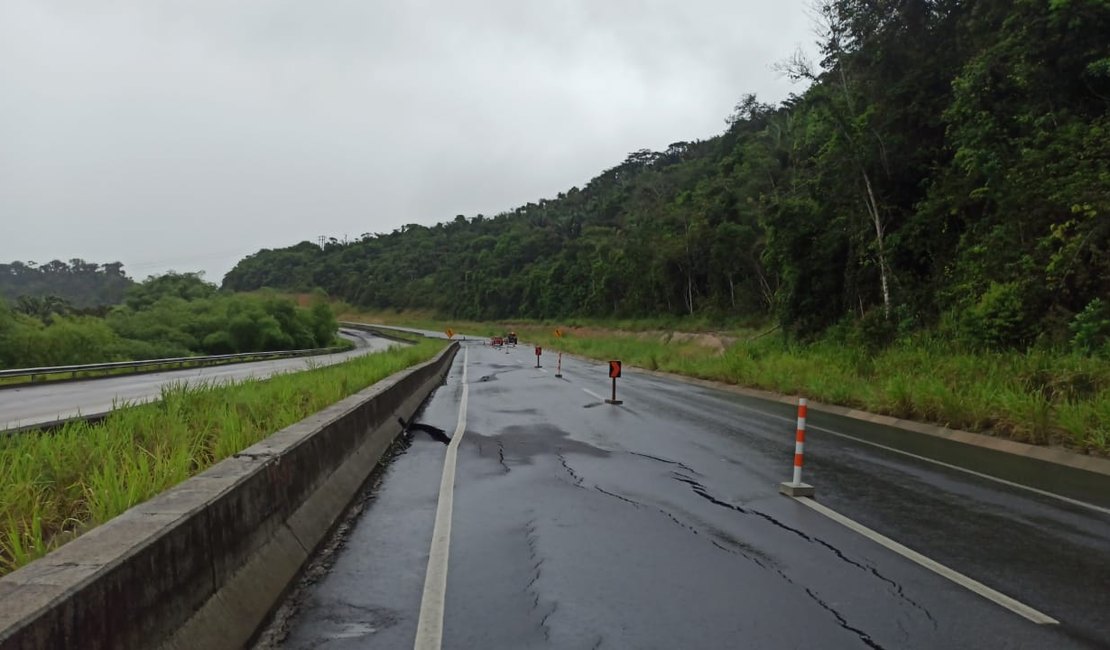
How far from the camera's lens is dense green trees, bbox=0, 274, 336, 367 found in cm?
3506

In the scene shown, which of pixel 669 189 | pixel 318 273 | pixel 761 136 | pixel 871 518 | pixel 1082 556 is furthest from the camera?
pixel 318 273

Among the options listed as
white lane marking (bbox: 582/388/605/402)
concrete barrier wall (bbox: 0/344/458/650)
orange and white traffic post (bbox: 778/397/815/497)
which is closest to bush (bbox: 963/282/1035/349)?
white lane marking (bbox: 582/388/605/402)

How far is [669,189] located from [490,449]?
83278mm

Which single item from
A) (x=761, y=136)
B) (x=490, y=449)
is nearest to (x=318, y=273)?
(x=761, y=136)

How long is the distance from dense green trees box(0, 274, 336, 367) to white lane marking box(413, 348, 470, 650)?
116 ft

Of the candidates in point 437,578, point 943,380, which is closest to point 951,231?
point 943,380

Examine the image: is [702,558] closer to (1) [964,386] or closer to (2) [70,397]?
(1) [964,386]

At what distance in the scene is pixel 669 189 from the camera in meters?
90.1

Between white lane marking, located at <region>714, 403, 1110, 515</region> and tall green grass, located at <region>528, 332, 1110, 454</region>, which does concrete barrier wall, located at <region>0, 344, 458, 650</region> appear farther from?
tall green grass, located at <region>528, 332, 1110, 454</region>

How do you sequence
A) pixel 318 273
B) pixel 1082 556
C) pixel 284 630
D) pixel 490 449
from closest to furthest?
1. pixel 284 630
2. pixel 1082 556
3. pixel 490 449
4. pixel 318 273

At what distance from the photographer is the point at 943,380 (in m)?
15.1

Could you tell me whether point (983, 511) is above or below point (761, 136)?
below

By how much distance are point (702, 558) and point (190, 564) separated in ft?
12.1

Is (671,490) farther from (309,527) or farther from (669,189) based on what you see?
(669,189)
